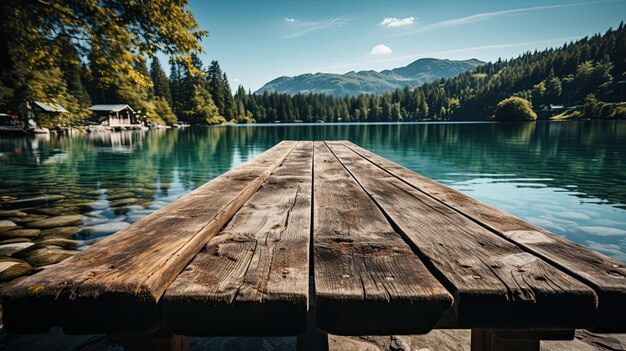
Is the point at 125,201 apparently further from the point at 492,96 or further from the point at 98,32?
the point at 492,96

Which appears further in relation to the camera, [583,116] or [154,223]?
[583,116]

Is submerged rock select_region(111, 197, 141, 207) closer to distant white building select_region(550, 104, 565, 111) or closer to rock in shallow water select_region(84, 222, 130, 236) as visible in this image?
rock in shallow water select_region(84, 222, 130, 236)

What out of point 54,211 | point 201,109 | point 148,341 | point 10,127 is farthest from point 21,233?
point 201,109

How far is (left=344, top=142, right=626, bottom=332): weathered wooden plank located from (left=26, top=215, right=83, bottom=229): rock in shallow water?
282 inches

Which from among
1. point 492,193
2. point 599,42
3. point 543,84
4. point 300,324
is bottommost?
point 492,193

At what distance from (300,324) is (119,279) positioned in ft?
1.88

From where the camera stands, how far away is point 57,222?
21.0ft

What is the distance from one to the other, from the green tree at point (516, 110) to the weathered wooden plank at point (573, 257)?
114472 mm

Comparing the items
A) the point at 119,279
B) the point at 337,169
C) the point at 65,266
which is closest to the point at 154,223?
the point at 65,266

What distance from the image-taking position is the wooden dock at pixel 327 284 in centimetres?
93

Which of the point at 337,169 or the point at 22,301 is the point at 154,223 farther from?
the point at 337,169

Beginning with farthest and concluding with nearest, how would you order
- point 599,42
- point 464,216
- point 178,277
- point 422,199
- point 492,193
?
1. point 599,42
2. point 492,193
3. point 422,199
4. point 464,216
5. point 178,277

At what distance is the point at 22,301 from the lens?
3.03 ft

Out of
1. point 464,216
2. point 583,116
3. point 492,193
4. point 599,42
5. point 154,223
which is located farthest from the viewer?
point 599,42
